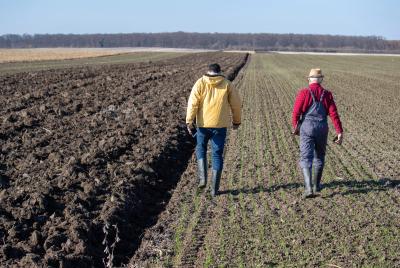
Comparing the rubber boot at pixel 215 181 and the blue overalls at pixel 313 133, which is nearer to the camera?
the blue overalls at pixel 313 133

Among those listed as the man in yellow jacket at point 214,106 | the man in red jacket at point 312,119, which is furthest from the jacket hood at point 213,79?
the man in red jacket at point 312,119

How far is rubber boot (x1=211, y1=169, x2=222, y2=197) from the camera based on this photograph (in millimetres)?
6992

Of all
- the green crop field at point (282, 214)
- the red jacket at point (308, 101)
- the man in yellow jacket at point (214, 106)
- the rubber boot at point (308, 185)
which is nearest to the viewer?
the green crop field at point (282, 214)

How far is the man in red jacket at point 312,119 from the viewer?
263 inches

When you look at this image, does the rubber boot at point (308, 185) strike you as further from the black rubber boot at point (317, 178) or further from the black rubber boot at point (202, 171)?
the black rubber boot at point (202, 171)

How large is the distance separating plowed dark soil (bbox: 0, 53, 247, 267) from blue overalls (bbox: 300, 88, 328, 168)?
216 centimetres

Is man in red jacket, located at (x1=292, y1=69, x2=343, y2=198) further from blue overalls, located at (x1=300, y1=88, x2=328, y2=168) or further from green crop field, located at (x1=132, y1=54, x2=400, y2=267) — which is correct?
green crop field, located at (x1=132, y1=54, x2=400, y2=267)

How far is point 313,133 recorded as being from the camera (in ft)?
22.1

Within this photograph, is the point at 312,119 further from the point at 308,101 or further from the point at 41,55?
the point at 41,55

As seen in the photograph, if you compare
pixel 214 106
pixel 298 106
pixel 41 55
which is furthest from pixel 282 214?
pixel 41 55

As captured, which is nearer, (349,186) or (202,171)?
(202,171)

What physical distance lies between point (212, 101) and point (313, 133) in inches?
58.0

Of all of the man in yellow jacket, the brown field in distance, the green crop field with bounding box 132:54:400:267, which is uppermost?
the man in yellow jacket

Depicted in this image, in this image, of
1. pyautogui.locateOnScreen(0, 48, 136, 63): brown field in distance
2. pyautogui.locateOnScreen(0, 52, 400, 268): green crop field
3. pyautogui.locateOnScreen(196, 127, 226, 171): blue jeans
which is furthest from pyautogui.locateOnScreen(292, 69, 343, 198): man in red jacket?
pyautogui.locateOnScreen(0, 48, 136, 63): brown field in distance
